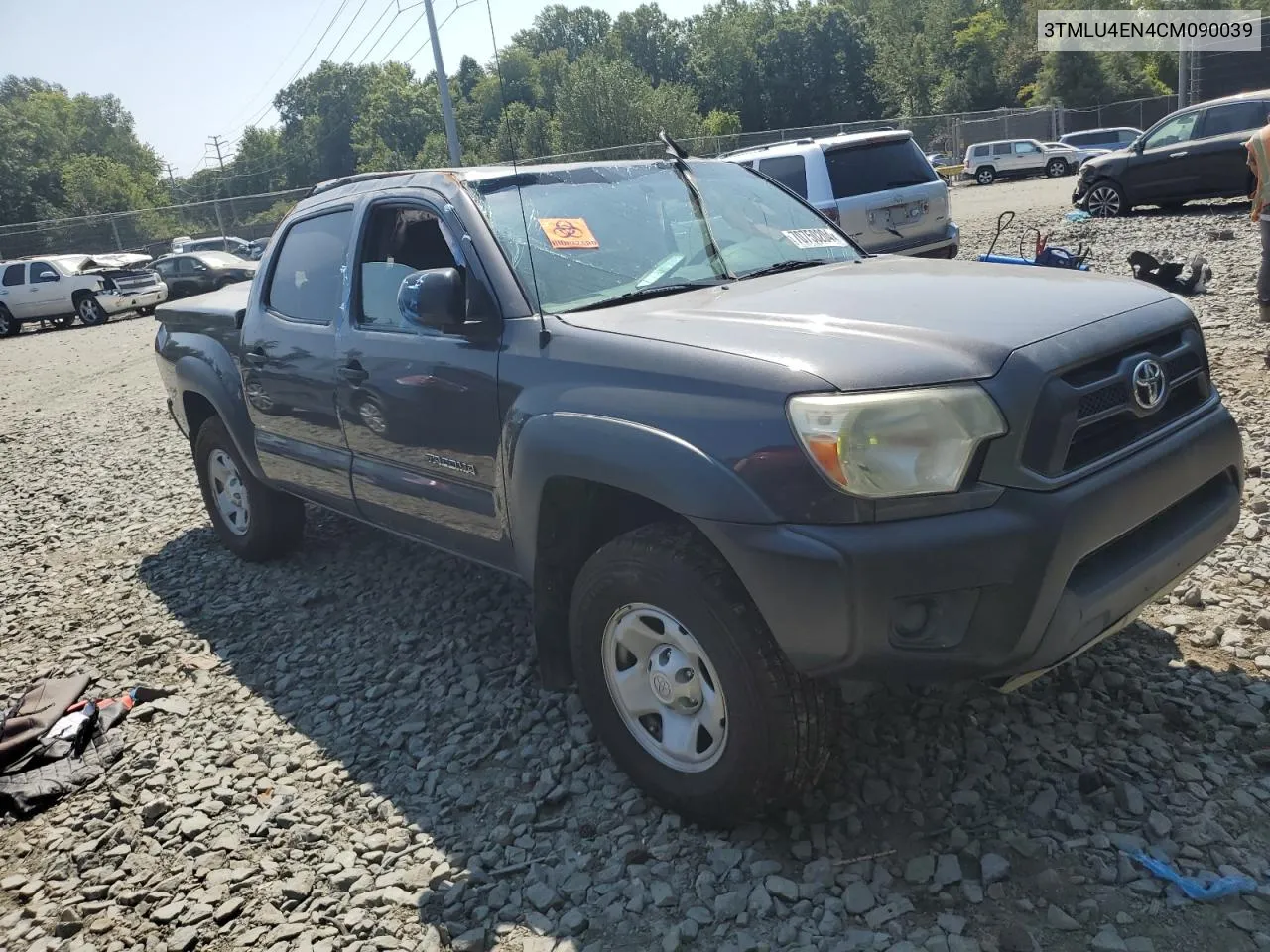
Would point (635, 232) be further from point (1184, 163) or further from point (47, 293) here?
point (47, 293)

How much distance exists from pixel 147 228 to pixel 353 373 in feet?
128

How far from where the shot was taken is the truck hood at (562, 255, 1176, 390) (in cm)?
239

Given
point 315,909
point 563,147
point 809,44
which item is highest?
point 809,44

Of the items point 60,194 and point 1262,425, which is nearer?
point 1262,425

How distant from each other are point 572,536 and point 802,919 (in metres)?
1.25

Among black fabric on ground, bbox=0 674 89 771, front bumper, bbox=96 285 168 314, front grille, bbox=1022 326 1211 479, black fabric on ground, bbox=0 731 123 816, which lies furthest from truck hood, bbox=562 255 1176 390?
front bumper, bbox=96 285 168 314

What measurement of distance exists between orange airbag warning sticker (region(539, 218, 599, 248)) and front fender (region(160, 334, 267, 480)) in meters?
2.24

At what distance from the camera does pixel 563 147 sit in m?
34.1

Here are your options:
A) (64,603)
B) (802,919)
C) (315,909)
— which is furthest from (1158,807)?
(64,603)

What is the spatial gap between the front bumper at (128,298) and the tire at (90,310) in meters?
0.19

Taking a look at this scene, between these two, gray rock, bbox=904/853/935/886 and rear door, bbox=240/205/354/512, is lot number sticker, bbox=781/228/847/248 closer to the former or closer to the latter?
rear door, bbox=240/205/354/512

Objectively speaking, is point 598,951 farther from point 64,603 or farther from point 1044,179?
point 1044,179

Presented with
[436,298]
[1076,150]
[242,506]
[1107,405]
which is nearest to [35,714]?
[242,506]

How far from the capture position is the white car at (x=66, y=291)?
22.6m
